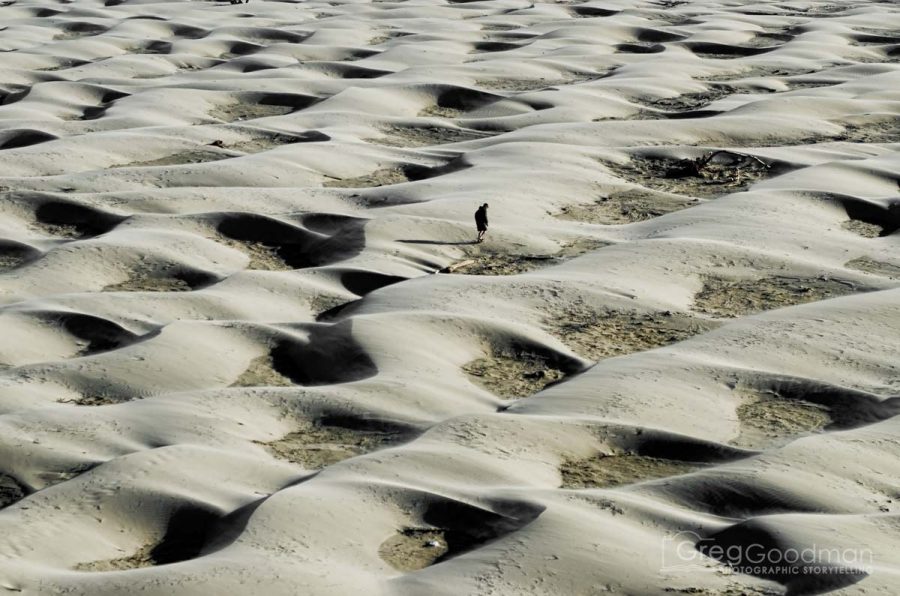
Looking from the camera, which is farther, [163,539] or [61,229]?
[61,229]

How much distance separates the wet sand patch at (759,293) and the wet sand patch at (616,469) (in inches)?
23.9

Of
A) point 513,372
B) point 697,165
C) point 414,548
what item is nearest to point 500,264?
point 513,372

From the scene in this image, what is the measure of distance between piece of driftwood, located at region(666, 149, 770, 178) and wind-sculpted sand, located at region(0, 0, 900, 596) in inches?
0.4

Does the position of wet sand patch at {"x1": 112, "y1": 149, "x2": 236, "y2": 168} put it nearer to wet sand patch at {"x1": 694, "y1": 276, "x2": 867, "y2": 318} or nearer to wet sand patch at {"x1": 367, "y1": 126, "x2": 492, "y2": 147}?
wet sand patch at {"x1": 367, "y1": 126, "x2": 492, "y2": 147}

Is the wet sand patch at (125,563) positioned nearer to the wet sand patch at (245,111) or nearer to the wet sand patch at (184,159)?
the wet sand patch at (184,159)

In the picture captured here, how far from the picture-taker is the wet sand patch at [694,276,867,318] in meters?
2.33

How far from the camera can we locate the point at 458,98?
4.11 metres

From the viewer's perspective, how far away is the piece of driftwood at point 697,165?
3.26 metres

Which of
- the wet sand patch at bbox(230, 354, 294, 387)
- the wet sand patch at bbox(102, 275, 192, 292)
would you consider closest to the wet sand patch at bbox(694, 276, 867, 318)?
the wet sand patch at bbox(230, 354, 294, 387)

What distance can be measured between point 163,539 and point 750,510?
0.65m

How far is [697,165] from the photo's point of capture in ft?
10.7

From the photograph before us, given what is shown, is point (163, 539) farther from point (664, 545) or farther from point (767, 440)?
point (767, 440)

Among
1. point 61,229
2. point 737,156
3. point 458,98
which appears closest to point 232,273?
point 61,229

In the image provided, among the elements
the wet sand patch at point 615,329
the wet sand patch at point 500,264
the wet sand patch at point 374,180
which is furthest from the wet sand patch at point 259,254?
the wet sand patch at point 615,329
